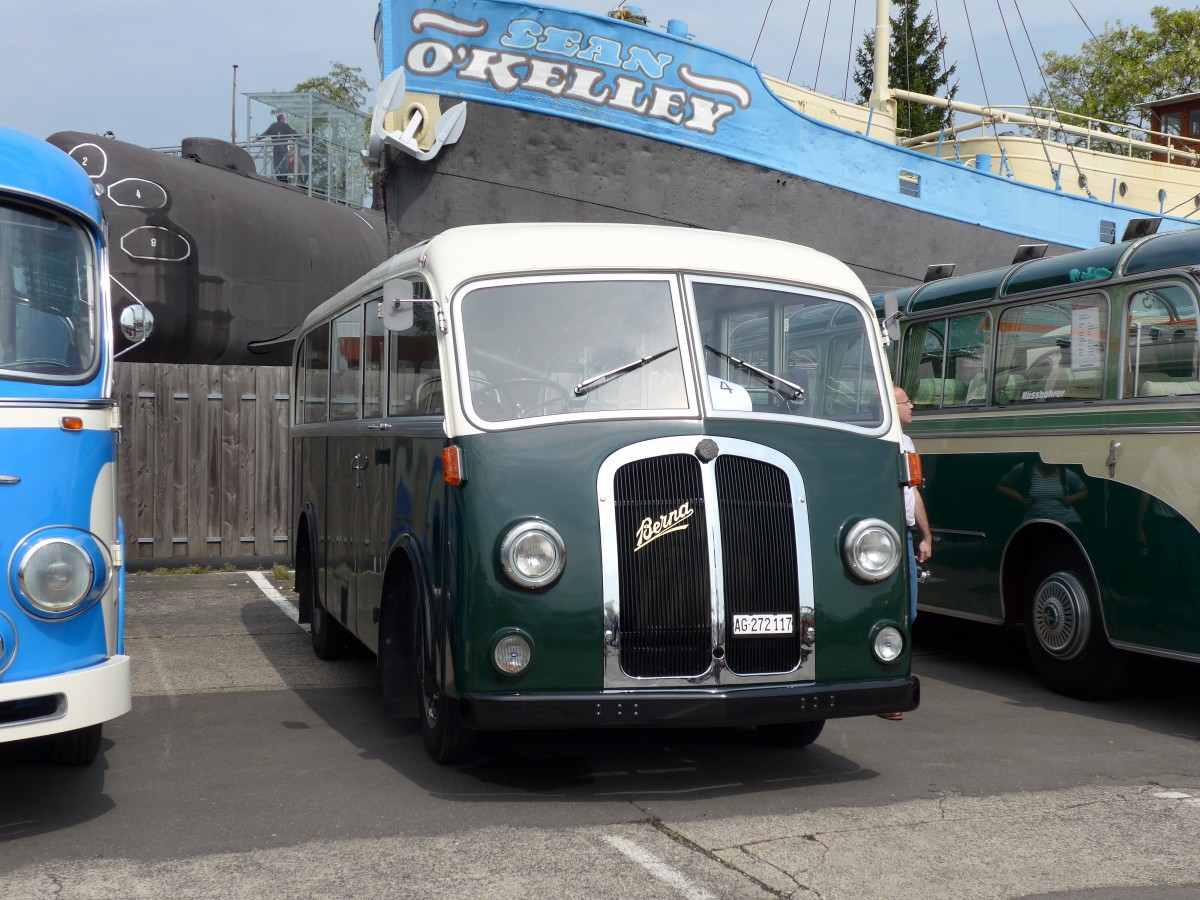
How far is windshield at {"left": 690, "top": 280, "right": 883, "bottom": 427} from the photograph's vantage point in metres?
5.68

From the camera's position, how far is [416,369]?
6.04 metres

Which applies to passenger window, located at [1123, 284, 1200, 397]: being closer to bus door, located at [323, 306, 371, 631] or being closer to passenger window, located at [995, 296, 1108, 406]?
passenger window, located at [995, 296, 1108, 406]

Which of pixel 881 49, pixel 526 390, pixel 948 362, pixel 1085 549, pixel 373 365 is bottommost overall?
pixel 1085 549

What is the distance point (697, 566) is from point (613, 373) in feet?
3.04

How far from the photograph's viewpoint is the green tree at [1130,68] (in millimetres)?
38250

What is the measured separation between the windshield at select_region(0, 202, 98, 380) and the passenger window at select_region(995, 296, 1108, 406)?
17.9 feet

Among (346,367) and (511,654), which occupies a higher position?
(346,367)

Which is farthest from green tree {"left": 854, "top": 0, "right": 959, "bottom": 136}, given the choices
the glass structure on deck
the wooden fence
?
the wooden fence

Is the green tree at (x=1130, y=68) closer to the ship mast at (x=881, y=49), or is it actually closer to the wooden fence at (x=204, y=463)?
the ship mast at (x=881, y=49)

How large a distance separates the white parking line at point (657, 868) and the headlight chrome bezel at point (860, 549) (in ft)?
5.05

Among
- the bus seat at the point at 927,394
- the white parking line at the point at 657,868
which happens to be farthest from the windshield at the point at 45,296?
the bus seat at the point at 927,394

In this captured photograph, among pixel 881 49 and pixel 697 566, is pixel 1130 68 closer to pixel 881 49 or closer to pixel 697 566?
pixel 881 49

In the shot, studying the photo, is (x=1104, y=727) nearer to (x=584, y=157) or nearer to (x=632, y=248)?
(x=632, y=248)

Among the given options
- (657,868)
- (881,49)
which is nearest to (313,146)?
(881,49)
